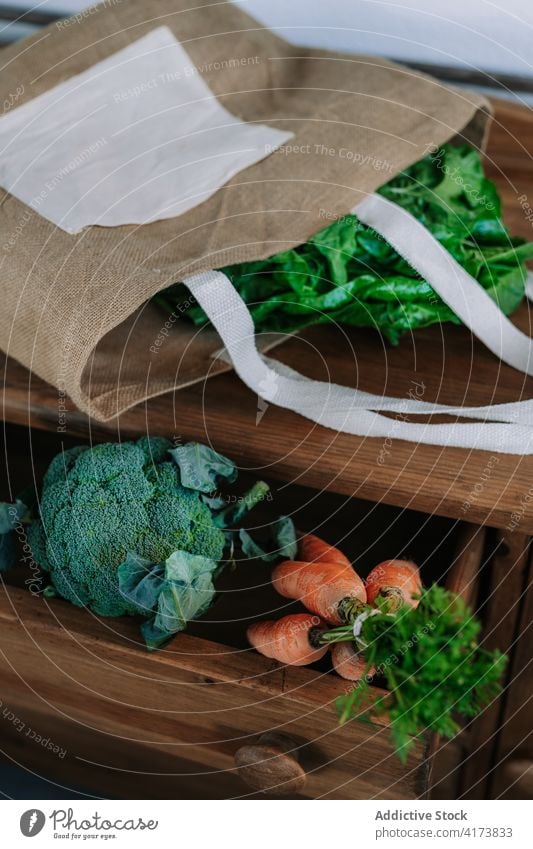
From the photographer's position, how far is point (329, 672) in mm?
520

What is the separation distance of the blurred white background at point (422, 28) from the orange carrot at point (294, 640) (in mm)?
718

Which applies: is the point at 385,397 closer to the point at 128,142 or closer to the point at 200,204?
the point at 200,204

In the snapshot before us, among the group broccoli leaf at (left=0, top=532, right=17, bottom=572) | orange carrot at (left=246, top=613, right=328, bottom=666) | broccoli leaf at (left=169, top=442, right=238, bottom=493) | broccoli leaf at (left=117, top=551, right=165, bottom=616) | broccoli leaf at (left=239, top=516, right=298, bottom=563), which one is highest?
broccoli leaf at (left=169, top=442, right=238, bottom=493)

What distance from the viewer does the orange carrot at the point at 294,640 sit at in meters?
0.51

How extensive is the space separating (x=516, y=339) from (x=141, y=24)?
47 cm

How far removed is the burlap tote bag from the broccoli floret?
75 millimetres

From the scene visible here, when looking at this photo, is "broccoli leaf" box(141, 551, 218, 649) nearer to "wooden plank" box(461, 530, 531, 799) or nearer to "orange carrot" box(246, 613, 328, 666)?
"orange carrot" box(246, 613, 328, 666)

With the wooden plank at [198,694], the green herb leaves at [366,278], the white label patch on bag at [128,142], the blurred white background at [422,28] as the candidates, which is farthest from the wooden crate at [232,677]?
the blurred white background at [422,28]

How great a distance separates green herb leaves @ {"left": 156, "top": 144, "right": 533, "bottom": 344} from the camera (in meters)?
0.71

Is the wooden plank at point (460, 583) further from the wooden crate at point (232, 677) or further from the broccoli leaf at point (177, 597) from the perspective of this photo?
the broccoli leaf at point (177, 597)

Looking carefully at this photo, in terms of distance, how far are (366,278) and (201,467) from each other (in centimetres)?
23

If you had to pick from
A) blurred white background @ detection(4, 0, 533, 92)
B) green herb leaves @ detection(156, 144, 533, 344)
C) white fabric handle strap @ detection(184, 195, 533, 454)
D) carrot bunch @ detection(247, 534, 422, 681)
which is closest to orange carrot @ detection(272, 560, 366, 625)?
carrot bunch @ detection(247, 534, 422, 681)

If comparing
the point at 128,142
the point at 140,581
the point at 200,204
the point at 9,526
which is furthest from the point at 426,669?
the point at 128,142

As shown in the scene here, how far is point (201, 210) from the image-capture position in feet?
2.25
